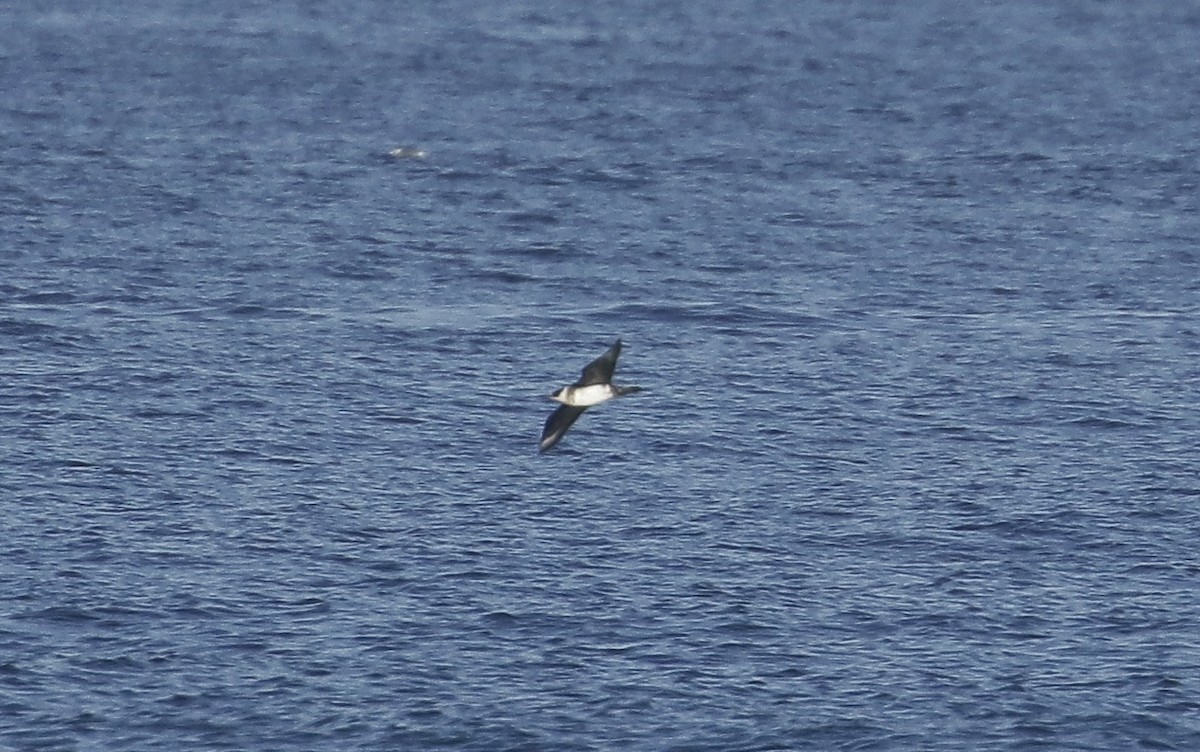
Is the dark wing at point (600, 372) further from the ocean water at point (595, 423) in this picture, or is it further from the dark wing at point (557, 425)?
the ocean water at point (595, 423)

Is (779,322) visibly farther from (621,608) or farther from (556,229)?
(621,608)

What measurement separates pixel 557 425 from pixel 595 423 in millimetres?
35672

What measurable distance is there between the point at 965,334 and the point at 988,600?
95.1 feet

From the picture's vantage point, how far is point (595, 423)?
274ft

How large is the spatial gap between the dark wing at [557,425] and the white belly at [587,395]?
0.21 metres

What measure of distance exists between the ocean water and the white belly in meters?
12.3

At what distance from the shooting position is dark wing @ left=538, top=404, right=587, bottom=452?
46875 millimetres

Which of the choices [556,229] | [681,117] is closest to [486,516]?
[556,229]

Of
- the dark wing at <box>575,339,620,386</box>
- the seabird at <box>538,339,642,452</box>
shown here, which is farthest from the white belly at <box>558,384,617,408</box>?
the dark wing at <box>575,339,620,386</box>

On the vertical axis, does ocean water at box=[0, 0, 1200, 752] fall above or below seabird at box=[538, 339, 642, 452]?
below

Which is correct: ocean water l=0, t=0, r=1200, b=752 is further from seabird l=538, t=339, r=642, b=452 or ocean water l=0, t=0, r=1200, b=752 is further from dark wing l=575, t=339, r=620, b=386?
dark wing l=575, t=339, r=620, b=386

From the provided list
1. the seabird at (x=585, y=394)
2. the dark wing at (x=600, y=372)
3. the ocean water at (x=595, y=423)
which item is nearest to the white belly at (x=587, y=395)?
the seabird at (x=585, y=394)

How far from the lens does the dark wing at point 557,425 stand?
154 ft

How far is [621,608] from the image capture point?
65.6 m
